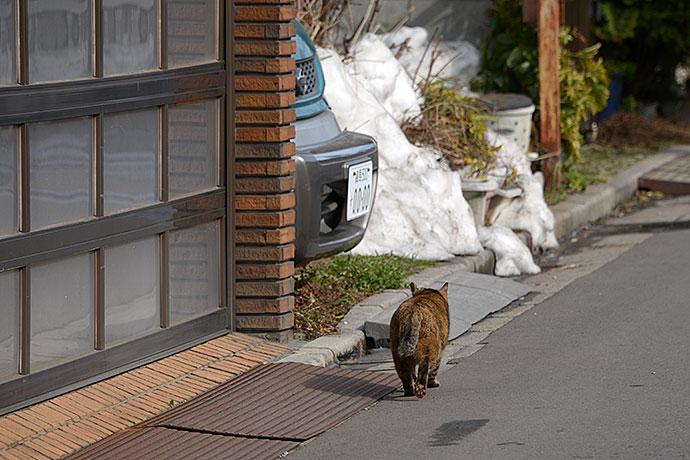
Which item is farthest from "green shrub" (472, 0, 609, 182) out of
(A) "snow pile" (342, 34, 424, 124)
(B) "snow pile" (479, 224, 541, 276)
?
(B) "snow pile" (479, 224, 541, 276)

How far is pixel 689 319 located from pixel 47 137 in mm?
4185

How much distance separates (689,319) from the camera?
6.79 metres

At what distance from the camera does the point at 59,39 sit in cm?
473

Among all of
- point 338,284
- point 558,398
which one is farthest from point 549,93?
point 558,398

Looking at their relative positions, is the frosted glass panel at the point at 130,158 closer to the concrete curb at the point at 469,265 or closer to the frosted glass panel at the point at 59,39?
the frosted glass panel at the point at 59,39

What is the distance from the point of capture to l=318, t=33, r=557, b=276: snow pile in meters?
8.36

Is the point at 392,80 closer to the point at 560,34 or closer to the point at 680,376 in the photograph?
the point at 560,34

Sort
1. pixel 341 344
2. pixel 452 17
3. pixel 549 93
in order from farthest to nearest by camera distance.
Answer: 1. pixel 452 17
2. pixel 549 93
3. pixel 341 344

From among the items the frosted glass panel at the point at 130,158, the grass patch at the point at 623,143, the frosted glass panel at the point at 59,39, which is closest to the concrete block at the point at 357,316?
the frosted glass panel at the point at 130,158

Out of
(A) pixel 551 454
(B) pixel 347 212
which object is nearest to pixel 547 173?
(B) pixel 347 212

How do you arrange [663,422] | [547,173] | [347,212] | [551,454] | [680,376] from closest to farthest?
1. [551,454]
2. [663,422]
3. [680,376]
4. [347,212]
5. [547,173]

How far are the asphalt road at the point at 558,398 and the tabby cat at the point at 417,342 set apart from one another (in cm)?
12

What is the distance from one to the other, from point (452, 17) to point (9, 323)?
8980 millimetres

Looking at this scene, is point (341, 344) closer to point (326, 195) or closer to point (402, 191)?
point (326, 195)
